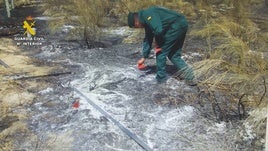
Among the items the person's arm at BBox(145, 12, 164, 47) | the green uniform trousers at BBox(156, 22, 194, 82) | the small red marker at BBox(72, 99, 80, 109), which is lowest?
the small red marker at BBox(72, 99, 80, 109)

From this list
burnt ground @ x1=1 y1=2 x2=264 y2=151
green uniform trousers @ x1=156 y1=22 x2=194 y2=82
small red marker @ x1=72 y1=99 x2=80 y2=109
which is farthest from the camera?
green uniform trousers @ x1=156 y1=22 x2=194 y2=82

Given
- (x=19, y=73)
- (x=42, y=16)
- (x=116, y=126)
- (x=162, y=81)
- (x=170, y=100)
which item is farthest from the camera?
(x=42, y=16)

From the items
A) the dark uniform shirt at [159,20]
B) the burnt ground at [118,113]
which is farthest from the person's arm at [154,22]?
the burnt ground at [118,113]

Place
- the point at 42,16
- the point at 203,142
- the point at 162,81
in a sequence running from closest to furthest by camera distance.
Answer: the point at 203,142 < the point at 162,81 < the point at 42,16

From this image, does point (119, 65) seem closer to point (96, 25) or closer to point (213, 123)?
point (96, 25)

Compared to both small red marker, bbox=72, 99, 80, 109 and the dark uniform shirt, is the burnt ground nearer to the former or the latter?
small red marker, bbox=72, 99, 80, 109

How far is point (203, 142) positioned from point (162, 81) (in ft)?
5.14

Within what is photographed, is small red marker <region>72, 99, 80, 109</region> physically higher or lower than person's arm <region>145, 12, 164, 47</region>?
lower

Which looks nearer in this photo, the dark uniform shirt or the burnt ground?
the burnt ground

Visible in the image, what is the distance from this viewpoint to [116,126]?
373cm

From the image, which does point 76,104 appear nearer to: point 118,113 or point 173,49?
point 118,113

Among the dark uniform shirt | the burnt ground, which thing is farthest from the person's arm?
the burnt ground

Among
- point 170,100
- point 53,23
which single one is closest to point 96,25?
point 53,23

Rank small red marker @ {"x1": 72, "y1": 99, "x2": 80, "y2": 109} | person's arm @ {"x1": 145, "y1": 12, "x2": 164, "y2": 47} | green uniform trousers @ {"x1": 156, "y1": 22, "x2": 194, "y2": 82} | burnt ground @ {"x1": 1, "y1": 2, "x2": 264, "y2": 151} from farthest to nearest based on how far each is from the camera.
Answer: green uniform trousers @ {"x1": 156, "y1": 22, "x2": 194, "y2": 82}
person's arm @ {"x1": 145, "y1": 12, "x2": 164, "y2": 47}
small red marker @ {"x1": 72, "y1": 99, "x2": 80, "y2": 109}
burnt ground @ {"x1": 1, "y1": 2, "x2": 264, "y2": 151}
